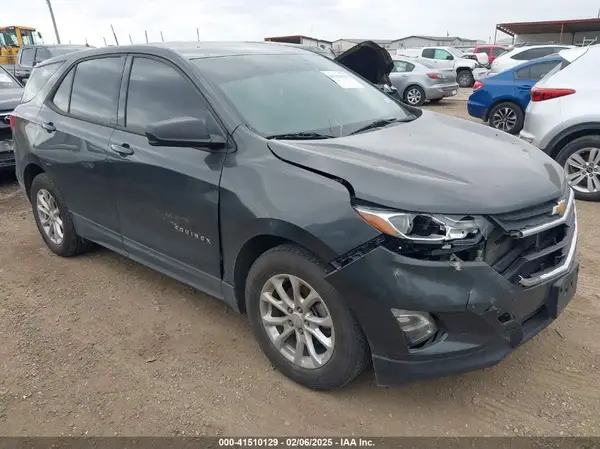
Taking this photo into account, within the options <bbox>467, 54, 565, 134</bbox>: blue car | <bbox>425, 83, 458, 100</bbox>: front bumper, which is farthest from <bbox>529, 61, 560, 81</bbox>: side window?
<bbox>425, 83, 458, 100</bbox>: front bumper

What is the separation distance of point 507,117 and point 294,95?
25.0ft

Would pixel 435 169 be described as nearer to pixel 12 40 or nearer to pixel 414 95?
pixel 414 95

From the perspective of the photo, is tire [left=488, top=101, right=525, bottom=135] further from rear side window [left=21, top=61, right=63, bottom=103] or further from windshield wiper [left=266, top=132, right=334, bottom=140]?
rear side window [left=21, top=61, right=63, bottom=103]

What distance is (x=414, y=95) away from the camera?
51.1 ft

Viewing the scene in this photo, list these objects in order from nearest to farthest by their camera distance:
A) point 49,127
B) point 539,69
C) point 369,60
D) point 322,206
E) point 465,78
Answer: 1. point 322,206
2. point 49,127
3. point 369,60
4. point 539,69
5. point 465,78

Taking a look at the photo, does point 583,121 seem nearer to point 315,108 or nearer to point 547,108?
point 547,108

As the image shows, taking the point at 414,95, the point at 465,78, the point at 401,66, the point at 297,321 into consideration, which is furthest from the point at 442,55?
the point at 297,321

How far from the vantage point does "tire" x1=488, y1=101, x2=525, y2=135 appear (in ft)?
30.7

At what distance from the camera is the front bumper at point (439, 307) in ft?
6.99

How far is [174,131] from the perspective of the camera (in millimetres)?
2680

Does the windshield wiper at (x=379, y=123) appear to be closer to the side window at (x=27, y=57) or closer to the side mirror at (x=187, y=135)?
the side mirror at (x=187, y=135)

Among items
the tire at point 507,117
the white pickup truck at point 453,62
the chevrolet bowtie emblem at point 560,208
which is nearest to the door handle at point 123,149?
the chevrolet bowtie emblem at point 560,208

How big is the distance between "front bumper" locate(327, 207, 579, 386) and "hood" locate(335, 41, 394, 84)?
418cm

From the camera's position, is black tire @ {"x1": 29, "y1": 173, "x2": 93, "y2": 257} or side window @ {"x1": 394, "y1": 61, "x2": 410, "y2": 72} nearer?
black tire @ {"x1": 29, "y1": 173, "x2": 93, "y2": 257}
